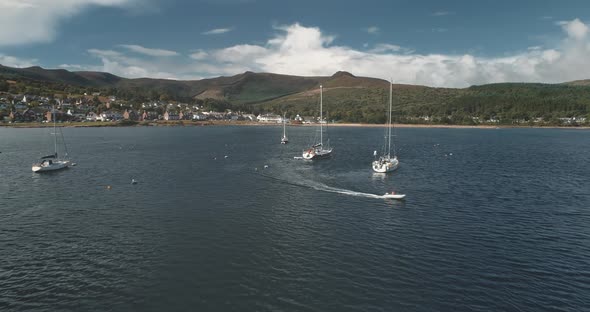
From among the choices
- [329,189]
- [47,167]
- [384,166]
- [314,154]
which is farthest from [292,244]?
[47,167]

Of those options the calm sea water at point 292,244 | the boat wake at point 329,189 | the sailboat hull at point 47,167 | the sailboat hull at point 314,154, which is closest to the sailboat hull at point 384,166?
the calm sea water at point 292,244

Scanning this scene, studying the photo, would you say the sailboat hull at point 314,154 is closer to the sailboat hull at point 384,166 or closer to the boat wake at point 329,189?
the sailboat hull at point 384,166

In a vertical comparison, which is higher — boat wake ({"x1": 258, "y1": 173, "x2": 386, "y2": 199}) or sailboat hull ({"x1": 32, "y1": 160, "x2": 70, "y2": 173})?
sailboat hull ({"x1": 32, "y1": 160, "x2": 70, "y2": 173})

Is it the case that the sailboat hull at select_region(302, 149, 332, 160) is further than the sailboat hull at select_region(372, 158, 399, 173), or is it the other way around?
the sailboat hull at select_region(302, 149, 332, 160)

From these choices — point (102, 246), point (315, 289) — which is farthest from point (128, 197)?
point (315, 289)

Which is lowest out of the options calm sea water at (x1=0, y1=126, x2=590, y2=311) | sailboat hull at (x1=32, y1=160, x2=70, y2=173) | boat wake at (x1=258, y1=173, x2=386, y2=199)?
calm sea water at (x1=0, y1=126, x2=590, y2=311)

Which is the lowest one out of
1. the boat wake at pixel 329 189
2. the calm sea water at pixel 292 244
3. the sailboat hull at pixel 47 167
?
the calm sea water at pixel 292 244

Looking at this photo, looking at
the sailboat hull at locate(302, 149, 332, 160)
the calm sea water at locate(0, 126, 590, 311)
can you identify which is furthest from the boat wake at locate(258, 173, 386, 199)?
the sailboat hull at locate(302, 149, 332, 160)

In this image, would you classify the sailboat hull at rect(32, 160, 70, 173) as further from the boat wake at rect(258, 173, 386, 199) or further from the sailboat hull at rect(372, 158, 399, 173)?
the sailboat hull at rect(372, 158, 399, 173)

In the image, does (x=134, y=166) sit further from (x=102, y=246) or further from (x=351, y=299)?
(x=351, y=299)
